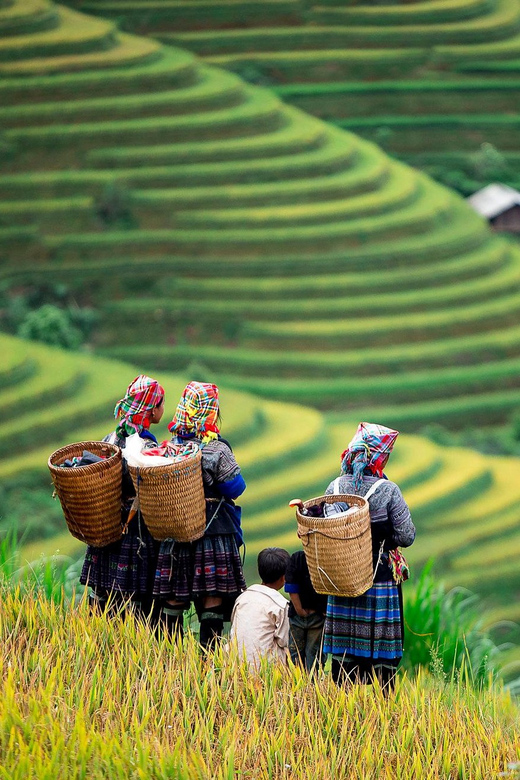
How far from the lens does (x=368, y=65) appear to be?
33.0 metres

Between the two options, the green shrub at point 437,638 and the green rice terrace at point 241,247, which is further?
the green rice terrace at point 241,247

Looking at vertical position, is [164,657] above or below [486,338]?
above

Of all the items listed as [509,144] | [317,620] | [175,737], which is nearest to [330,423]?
[509,144]

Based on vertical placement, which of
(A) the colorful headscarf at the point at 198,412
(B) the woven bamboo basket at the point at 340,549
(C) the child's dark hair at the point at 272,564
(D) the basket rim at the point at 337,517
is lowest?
(C) the child's dark hair at the point at 272,564

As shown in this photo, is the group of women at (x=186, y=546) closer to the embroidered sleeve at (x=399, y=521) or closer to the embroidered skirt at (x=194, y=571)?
the embroidered skirt at (x=194, y=571)

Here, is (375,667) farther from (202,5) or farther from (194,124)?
(202,5)

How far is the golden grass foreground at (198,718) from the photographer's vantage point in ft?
15.4

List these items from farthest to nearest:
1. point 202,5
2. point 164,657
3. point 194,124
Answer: point 202,5
point 194,124
point 164,657

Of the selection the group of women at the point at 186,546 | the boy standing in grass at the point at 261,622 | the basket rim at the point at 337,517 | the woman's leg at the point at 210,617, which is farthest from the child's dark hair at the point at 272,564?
the basket rim at the point at 337,517

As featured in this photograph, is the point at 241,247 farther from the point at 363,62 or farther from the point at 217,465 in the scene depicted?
the point at 217,465

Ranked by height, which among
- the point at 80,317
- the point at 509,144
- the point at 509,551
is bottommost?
the point at 509,551

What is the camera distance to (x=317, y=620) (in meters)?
6.33

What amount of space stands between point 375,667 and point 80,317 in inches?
796

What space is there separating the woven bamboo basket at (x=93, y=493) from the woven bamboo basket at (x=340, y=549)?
96 centimetres
